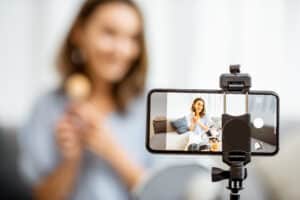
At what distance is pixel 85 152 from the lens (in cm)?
159

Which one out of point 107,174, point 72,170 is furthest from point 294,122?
point 72,170

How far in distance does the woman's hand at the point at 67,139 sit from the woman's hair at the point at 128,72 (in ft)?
0.40

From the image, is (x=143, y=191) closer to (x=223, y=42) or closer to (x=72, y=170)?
(x=72, y=170)

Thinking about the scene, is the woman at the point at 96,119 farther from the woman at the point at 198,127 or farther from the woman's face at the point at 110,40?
the woman at the point at 198,127

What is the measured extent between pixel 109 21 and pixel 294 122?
695 mm

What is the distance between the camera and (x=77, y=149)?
1.59m

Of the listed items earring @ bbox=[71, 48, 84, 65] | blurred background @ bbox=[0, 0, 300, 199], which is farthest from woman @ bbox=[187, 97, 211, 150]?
earring @ bbox=[71, 48, 84, 65]

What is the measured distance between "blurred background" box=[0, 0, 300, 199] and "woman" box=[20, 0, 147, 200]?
5 cm

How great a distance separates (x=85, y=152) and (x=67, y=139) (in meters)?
0.07

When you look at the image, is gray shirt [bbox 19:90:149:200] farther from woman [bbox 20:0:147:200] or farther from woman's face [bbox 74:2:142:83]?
woman's face [bbox 74:2:142:83]

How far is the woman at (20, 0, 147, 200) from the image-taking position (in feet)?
5.19

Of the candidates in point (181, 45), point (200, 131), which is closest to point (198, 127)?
point (200, 131)

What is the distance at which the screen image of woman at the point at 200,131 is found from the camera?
3.30 ft

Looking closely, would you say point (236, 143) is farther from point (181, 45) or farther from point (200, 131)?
point (181, 45)
